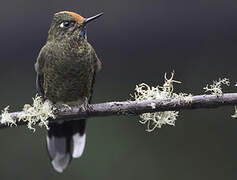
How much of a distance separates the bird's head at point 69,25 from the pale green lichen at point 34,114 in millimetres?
589

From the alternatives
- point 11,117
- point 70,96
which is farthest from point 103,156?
point 11,117

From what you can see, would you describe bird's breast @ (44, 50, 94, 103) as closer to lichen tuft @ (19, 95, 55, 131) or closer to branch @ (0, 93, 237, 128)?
lichen tuft @ (19, 95, 55, 131)

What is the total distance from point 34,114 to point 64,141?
1.16m

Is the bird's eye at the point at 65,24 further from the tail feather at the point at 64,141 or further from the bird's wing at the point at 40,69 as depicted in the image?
the tail feather at the point at 64,141

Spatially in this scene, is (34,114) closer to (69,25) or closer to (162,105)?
(162,105)

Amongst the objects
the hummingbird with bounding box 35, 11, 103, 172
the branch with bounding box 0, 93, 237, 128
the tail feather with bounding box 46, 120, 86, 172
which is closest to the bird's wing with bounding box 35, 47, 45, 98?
the hummingbird with bounding box 35, 11, 103, 172

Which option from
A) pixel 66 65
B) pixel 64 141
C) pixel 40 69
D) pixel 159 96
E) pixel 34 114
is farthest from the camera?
pixel 64 141

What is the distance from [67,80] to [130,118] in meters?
1.41

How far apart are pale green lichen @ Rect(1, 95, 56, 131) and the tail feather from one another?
89 cm

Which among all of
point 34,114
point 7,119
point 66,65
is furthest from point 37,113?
point 66,65

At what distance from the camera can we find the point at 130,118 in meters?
5.12

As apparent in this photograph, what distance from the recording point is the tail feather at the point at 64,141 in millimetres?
4242

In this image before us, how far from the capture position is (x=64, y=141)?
169 inches

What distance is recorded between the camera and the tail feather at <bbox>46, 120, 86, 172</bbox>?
4.24 meters
